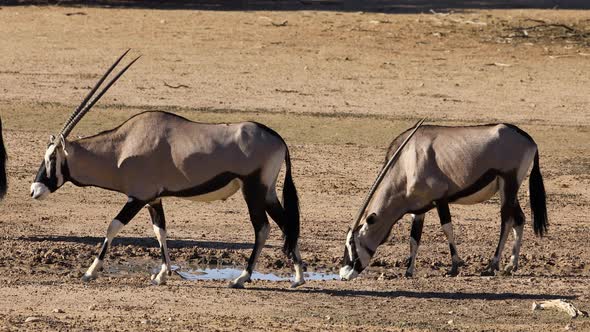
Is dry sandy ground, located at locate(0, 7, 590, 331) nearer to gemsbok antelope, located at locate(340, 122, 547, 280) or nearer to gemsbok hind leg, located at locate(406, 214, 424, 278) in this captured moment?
gemsbok hind leg, located at locate(406, 214, 424, 278)

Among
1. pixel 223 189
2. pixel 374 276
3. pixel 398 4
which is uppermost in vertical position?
pixel 223 189

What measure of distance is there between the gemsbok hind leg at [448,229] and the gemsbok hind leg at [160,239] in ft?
7.01

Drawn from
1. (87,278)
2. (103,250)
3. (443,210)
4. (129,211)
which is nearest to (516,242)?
(443,210)

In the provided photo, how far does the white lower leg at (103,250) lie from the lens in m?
11.7

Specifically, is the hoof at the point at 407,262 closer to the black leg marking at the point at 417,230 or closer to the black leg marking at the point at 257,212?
the black leg marking at the point at 417,230

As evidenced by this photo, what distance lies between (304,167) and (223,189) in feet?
19.1

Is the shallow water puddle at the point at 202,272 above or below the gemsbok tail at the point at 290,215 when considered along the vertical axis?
below

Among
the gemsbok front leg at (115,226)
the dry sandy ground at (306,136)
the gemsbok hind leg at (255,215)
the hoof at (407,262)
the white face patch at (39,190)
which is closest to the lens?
the dry sandy ground at (306,136)

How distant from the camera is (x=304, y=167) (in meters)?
17.6

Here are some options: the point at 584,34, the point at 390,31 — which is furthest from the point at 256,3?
the point at 584,34

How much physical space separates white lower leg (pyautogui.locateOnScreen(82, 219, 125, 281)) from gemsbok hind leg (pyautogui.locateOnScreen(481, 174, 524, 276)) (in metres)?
3.02

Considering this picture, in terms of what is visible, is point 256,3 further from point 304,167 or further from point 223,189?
point 223,189

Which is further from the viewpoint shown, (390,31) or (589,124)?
(390,31)

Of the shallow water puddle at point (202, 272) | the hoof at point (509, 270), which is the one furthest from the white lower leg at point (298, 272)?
the hoof at point (509, 270)
